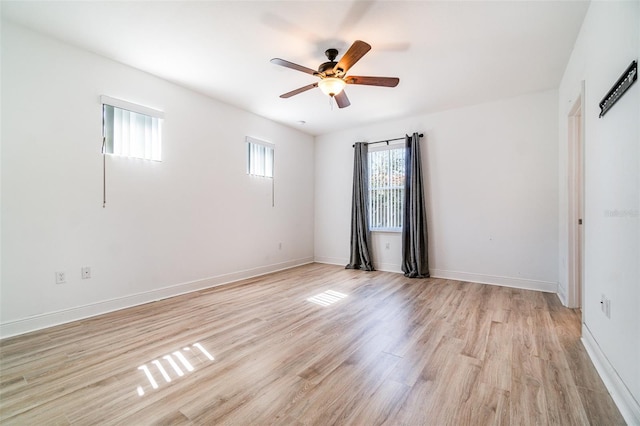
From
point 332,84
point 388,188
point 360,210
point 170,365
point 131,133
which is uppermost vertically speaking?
point 332,84

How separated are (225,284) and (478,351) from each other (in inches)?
127

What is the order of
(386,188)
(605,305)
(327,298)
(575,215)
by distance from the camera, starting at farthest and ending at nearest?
(386,188), (327,298), (575,215), (605,305)

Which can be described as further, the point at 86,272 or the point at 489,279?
the point at 489,279

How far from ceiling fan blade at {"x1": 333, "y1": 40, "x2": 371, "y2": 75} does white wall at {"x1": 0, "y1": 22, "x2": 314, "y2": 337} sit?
226 cm

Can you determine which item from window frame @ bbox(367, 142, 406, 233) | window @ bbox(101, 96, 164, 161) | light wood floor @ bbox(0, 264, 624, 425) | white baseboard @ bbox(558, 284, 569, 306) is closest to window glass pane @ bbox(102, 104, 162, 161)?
Answer: window @ bbox(101, 96, 164, 161)

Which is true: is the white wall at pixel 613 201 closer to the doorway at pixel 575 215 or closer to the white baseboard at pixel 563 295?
the doorway at pixel 575 215

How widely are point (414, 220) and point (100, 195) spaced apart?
13.7 ft

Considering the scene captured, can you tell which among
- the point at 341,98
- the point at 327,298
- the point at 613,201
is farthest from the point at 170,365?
the point at 613,201

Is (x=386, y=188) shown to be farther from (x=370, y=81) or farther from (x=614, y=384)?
(x=614, y=384)

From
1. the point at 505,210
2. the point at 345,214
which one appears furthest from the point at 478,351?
the point at 345,214

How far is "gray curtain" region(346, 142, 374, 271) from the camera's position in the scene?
16.4 feet

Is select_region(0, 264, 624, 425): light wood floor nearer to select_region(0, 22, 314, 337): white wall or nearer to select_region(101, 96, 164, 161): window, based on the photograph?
select_region(0, 22, 314, 337): white wall

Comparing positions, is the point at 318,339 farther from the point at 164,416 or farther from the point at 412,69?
the point at 412,69

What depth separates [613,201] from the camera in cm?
161
